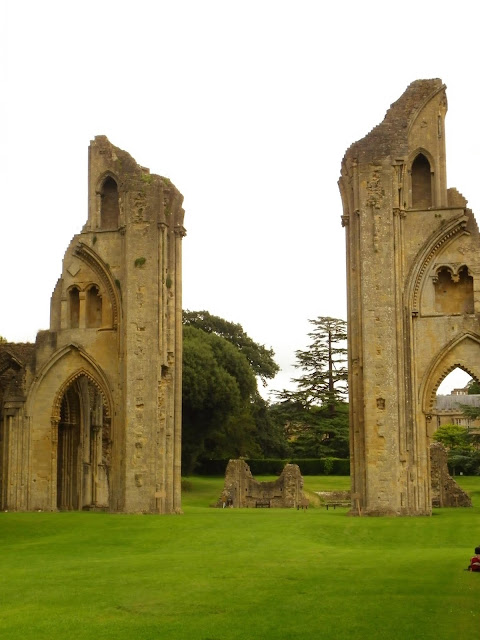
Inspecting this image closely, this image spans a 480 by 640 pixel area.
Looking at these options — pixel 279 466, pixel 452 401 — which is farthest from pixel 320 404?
pixel 452 401

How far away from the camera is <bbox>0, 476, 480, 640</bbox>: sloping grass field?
32.8 feet

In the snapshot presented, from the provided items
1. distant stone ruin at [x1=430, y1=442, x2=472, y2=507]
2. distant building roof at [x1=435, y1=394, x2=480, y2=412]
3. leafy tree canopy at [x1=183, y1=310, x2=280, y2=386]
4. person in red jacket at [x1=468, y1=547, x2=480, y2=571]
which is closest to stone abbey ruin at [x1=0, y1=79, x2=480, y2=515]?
distant stone ruin at [x1=430, y1=442, x2=472, y2=507]

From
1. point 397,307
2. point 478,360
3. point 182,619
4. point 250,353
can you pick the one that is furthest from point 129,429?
point 250,353

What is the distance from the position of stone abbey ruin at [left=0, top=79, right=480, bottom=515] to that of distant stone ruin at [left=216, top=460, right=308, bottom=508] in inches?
360

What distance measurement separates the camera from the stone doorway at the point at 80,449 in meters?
34.0

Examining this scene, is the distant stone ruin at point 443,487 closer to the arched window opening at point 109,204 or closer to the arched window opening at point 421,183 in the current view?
the arched window opening at point 421,183

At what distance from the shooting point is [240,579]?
13.7 m

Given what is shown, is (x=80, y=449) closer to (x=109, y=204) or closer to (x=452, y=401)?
(x=109, y=204)

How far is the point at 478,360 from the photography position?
2788cm

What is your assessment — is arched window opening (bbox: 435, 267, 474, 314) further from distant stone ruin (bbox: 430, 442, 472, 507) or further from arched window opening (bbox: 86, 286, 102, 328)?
arched window opening (bbox: 86, 286, 102, 328)

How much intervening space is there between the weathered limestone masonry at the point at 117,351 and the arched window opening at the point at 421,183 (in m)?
7.24

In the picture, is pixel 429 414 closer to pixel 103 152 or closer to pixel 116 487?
pixel 116 487

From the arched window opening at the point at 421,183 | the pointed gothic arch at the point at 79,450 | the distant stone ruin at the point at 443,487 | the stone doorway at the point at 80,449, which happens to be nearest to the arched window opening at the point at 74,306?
the stone doorway at the point at 80,449

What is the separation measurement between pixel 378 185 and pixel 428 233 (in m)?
2.03
